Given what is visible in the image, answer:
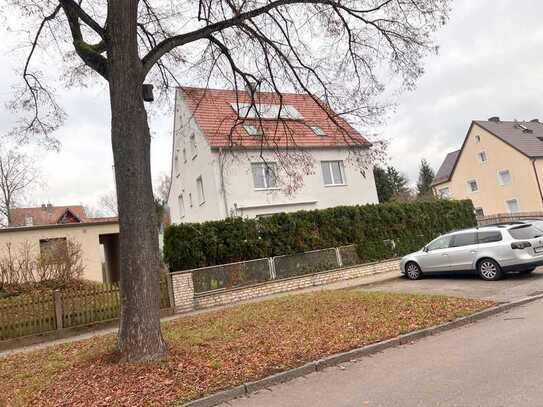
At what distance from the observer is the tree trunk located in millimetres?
6535

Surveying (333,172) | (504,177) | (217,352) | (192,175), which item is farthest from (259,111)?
(504,177)

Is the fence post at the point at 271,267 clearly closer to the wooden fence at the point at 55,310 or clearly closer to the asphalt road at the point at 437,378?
the wooden fence at the point at 55,310

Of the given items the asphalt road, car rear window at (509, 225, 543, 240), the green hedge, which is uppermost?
the green hedge

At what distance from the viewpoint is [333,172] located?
2597 centimetres

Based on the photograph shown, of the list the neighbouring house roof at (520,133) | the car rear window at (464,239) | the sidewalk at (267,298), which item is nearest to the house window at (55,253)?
the sidewalk at (267,298)

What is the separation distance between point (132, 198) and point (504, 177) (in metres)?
43.5

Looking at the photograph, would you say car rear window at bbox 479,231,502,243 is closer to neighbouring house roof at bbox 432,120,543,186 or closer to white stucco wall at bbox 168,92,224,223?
white stucco wall at bbox 168,92,224,223

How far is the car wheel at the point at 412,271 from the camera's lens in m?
15.2

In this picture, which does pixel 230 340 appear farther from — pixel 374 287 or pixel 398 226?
pixel 398 226

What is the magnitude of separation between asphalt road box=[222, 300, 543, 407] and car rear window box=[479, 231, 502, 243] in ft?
20.4

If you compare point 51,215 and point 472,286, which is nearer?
point 472,286

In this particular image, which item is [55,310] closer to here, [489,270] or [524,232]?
[489,270]

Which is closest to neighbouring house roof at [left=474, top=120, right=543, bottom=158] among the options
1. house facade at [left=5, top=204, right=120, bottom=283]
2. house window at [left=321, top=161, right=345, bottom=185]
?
house window at [left=321, top=161, right=345, bottom=185]

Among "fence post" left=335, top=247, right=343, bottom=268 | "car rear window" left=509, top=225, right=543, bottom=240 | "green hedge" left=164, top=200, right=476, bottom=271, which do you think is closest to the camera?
"car rear window" left=509, top=225, right=543, bottom=240
